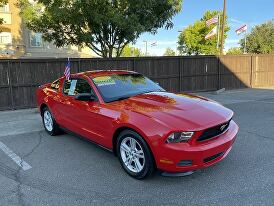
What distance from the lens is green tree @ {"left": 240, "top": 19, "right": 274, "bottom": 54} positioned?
44.4 meters

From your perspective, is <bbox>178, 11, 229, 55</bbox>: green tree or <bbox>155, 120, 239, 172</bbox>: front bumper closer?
<bbox>155, 120, 239, 172</bbox>: front bumper

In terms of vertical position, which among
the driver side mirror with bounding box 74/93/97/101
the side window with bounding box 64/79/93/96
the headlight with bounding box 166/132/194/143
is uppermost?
the side window with bounding box 64/79/93/96

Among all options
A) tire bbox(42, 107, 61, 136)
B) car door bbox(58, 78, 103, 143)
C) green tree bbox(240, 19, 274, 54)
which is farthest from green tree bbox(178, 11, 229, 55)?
car door bbox(58, 78, 103, 143)

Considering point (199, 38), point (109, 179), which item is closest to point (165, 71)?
point (109, 179)

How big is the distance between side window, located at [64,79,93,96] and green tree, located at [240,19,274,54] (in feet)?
145

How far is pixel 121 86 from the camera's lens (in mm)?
4969

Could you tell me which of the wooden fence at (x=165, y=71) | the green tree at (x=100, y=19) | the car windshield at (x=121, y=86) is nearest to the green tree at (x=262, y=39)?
the wooden fence at (x=165, y=71)

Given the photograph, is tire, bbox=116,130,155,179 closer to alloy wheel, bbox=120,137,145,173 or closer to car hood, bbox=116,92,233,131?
alloy wheel, bbox=120,137,145,173

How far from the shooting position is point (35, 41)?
29453 millimetres

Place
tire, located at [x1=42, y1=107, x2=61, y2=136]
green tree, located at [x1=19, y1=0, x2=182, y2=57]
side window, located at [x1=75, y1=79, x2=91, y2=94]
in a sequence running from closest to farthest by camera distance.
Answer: side window, located at [x1=75, y1=79, x2=91, y2=94] → tire, located at [x1=42, y1=107, x2=61, y2=136] → green tree, located at [x1=19, y1=0, x2=182, y2=57]

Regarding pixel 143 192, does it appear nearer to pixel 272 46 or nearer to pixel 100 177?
pixel 100 177

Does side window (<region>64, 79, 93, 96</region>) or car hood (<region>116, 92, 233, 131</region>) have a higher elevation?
side window (<region>64, 79, 93, 96</region>)

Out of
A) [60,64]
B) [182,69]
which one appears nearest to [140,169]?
[60,64]

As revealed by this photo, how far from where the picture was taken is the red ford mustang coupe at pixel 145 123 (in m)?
3.52
